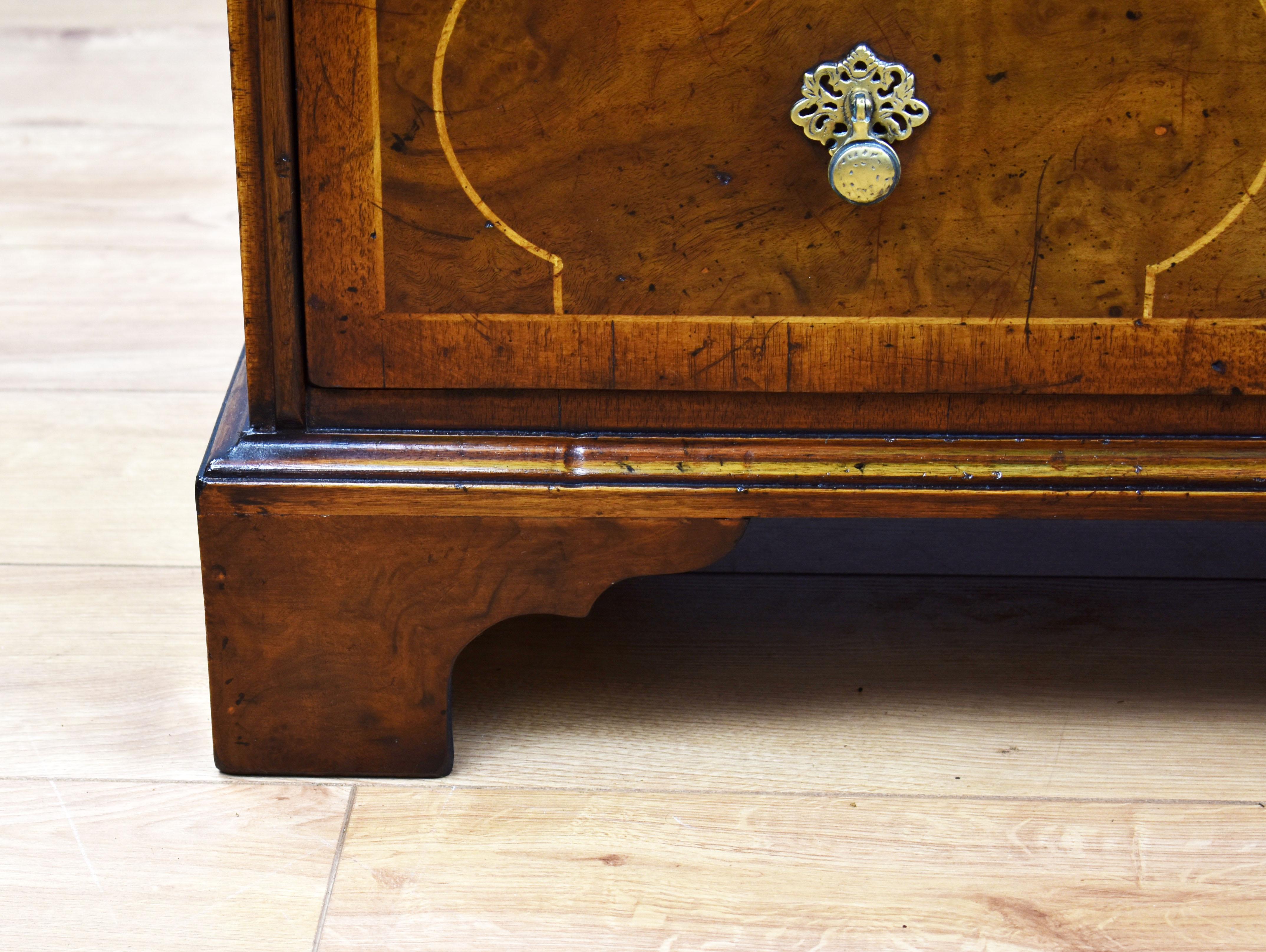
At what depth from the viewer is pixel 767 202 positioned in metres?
0.62

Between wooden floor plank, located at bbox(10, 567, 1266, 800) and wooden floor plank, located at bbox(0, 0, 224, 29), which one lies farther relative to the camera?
wooden floor plank, located at bbox(0, 0, 224, 29)

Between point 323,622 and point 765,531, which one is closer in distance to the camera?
point 323,622

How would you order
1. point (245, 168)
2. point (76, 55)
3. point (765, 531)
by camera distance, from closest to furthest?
point (245, 168) → point (765, 531) → point (76, 55)

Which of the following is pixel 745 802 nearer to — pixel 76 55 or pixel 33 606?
pixel 33 606

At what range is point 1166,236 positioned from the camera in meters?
0.62

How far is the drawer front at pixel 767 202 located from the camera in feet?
1.94

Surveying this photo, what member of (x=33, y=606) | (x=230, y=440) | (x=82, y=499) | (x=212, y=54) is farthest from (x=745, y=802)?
(x=212, y=54)

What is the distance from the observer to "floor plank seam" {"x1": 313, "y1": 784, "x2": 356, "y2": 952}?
1.96 ft

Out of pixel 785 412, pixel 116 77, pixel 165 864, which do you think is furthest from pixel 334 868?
pixel 116 77

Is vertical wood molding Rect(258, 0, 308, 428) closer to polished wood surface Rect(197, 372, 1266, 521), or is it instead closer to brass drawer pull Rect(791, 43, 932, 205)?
polished wood surface Rect(197, 372, 1266, 521)

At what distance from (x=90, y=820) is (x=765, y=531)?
19.4 inches

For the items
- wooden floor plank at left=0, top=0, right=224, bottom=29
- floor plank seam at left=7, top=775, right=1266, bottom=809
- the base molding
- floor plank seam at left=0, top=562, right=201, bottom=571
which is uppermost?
wooden floor plank at left=0, top=0, right=224, bottom=29

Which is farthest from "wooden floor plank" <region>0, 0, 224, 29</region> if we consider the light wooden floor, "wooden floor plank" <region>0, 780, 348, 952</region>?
"wooden floor plank" <region>0, 780, 348, 952</region>

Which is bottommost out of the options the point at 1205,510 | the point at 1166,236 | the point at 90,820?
the point at 90,820
